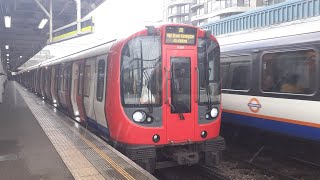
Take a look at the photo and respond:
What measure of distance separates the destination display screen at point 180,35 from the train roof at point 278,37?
6.90ft

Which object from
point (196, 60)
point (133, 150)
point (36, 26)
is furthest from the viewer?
point (36, 26)

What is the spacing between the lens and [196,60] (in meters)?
6.86

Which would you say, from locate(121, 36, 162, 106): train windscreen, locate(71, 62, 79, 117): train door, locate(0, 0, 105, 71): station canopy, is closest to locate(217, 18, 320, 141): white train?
locate(121, 36, 162, 106): train windscreen

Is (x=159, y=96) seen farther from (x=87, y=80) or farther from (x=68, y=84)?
(x=68, y=84)

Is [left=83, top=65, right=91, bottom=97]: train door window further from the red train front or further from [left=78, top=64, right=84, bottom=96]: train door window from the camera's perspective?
the red train front

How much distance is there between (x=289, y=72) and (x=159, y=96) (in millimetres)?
2812

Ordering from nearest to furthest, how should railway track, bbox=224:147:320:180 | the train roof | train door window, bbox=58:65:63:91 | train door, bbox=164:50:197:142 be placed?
train door, bbox=164:50:197:142
the train roof
railway track, bbox=224:147:320:180
train door window, bbox=58:65:63:91

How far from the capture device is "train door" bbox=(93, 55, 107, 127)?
7379mm

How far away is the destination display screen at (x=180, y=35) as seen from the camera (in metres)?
6.70

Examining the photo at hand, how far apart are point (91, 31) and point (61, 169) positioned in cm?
1014

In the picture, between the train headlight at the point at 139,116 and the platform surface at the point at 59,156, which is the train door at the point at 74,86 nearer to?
the platform surface at the point at 59,156

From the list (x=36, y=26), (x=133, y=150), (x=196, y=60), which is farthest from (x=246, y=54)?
(x=36, y=26)

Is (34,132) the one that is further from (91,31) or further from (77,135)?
(91,31)

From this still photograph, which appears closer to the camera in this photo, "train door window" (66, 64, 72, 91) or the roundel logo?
the roundel logo
